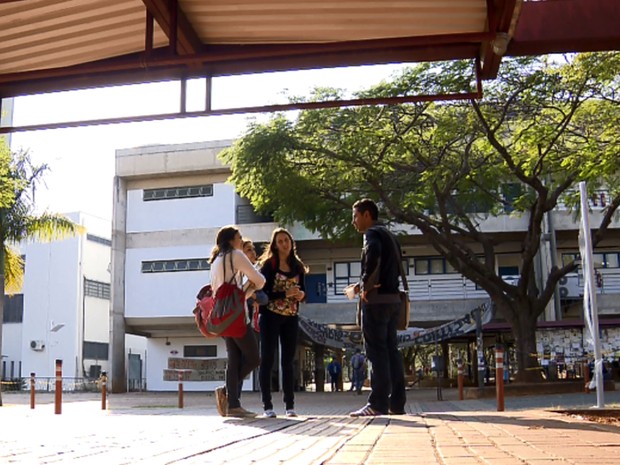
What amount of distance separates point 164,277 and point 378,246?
29577mm

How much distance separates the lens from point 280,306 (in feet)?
24.5

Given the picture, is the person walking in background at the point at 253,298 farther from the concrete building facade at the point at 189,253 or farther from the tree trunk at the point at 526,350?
the concrete building facade at the point at 189,253

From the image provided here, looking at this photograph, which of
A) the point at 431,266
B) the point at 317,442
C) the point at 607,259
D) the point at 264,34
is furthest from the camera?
the point at 431,266

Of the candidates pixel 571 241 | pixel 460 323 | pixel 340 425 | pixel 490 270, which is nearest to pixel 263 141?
pixel 490 270

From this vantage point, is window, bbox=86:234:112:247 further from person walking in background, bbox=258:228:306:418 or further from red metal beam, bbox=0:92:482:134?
red metal beam, bbox=0:92:482:134

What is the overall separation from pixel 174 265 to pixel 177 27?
99.4 feet

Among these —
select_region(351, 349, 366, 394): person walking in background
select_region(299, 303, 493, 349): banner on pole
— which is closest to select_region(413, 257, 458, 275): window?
select_region(351, 349, 366, 394): person walking in background

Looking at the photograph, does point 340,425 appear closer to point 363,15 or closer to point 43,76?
point 363,15

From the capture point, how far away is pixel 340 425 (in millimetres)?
6016

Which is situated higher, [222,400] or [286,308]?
[286,308]

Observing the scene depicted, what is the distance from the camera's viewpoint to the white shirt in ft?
22.8

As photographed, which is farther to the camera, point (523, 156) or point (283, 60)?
point (523, 156)

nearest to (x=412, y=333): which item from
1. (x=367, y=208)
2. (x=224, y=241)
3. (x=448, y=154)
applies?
(x=448, y=154)

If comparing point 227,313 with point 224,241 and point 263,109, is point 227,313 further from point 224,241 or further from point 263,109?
point 263,109
